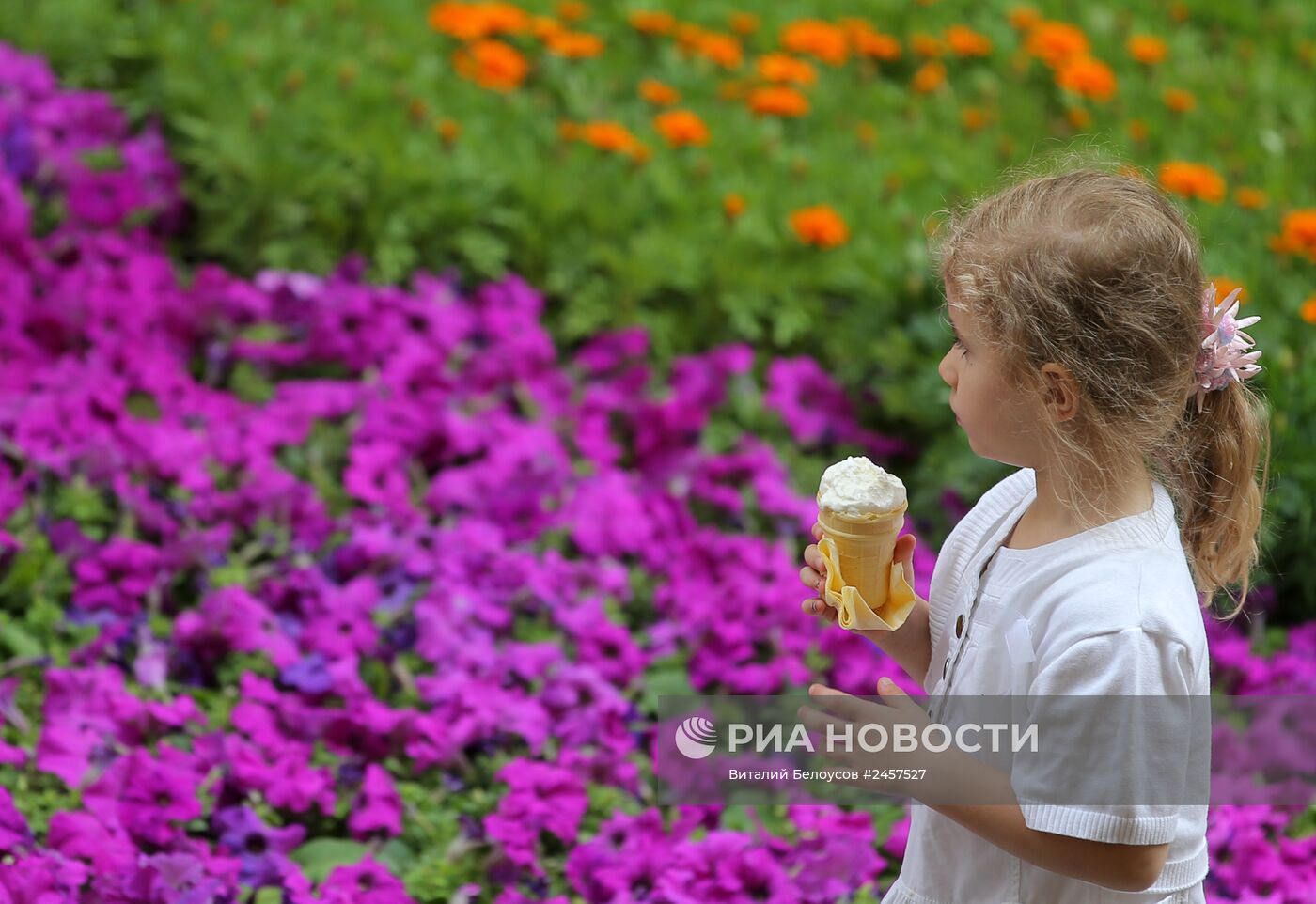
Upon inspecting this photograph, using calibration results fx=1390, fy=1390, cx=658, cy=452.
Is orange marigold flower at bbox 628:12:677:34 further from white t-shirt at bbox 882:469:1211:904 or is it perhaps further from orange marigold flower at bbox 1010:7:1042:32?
white t-shirt at bbox 882:469:1211:904

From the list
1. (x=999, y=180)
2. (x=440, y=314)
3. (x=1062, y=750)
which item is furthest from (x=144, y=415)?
(x=1062, y=750)

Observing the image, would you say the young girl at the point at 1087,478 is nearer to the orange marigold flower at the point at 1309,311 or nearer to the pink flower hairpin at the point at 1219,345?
the pink flower hairpin at the point at 1219,345

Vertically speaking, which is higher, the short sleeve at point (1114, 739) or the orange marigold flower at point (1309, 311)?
the orange marigold flower at point (1309, 311)

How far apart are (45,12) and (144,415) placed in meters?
1.63

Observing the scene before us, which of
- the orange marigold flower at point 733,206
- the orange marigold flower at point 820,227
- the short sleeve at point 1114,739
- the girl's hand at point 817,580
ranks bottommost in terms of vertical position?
the short sleeve at point 1114,739

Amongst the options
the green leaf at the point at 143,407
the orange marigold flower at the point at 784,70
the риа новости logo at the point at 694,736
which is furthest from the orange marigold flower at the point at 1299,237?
the green leaf at the point at 143,407

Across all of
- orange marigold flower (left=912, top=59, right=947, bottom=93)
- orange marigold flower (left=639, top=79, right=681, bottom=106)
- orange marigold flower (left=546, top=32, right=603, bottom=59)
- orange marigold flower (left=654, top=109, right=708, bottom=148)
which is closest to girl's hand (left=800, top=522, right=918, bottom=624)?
orange marigold flower (left=654, top=109, right=708, bottom=148)

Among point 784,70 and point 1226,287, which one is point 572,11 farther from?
point 1226,287

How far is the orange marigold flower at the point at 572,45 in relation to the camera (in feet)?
14.3

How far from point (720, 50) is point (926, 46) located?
2.76 ft

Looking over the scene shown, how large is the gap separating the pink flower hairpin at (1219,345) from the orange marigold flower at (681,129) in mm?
2679

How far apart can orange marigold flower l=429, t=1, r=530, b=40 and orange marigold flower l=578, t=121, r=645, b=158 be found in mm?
593

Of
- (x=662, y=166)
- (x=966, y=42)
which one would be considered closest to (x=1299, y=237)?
(x=662, y=166)

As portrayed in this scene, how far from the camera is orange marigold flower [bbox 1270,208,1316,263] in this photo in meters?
3.35
